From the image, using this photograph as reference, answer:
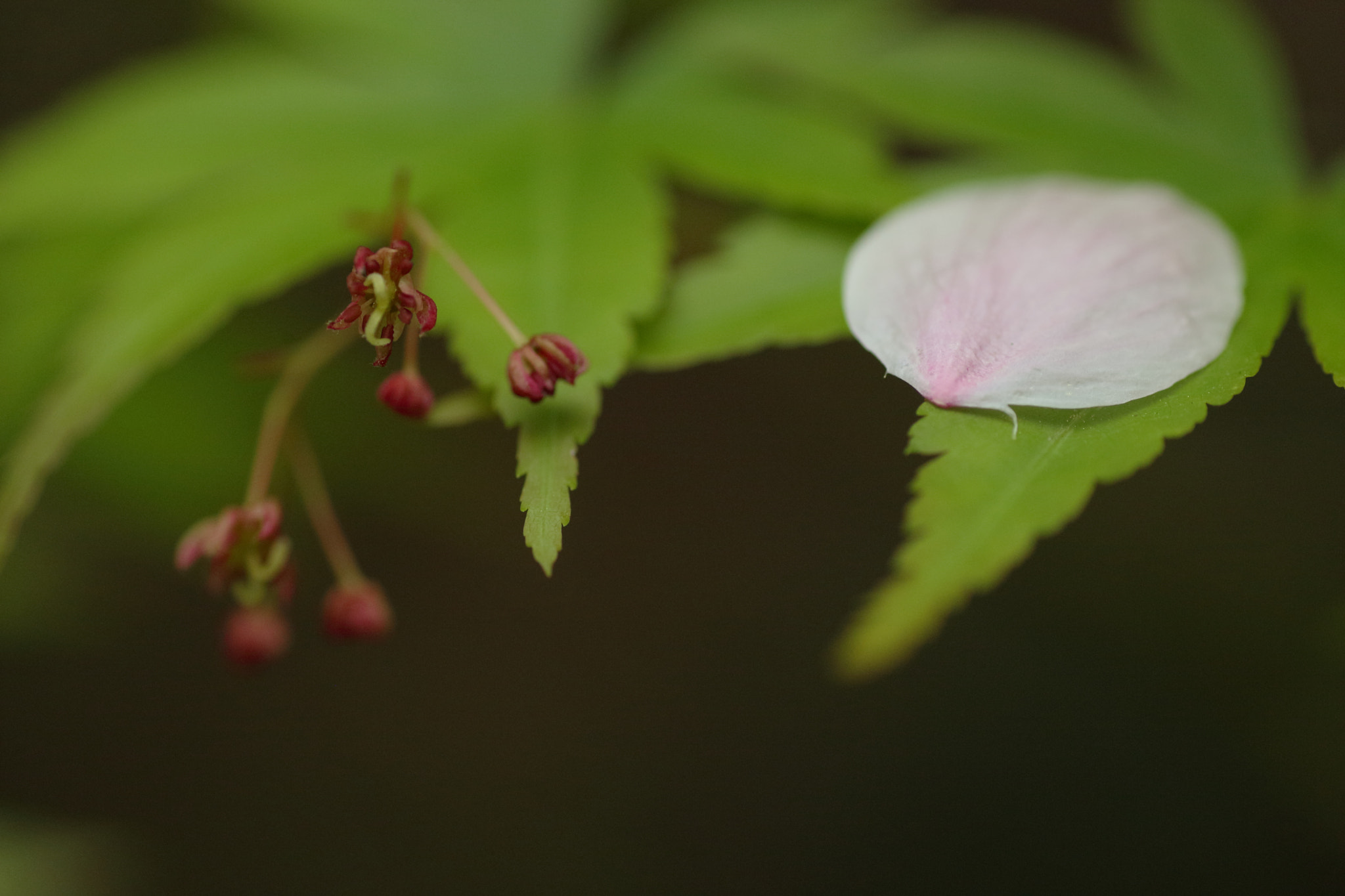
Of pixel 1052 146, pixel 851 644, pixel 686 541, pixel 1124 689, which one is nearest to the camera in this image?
Answer: pixel 851 644

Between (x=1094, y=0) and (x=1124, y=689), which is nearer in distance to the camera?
(x=1124, y=689)

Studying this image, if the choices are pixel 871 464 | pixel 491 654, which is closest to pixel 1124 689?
pixel 871 464

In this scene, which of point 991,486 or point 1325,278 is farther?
point 1325,278

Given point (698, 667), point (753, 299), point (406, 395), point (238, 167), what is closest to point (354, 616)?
point (406, 395)

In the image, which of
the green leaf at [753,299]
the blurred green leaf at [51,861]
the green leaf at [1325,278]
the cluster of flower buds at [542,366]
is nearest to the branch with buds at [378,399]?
the cluster of flower buds at [542,366]

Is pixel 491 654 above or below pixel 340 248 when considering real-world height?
below

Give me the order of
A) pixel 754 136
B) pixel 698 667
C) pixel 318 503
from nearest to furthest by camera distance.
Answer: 1. pixel 318 503
2. pixel 754 136
3. pixel 698 667

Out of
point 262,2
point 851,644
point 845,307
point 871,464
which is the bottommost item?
point 871,464

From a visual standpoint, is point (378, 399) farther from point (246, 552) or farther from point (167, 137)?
point (167, 137)

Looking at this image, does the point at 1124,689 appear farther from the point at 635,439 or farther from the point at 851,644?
the point at 851,644
